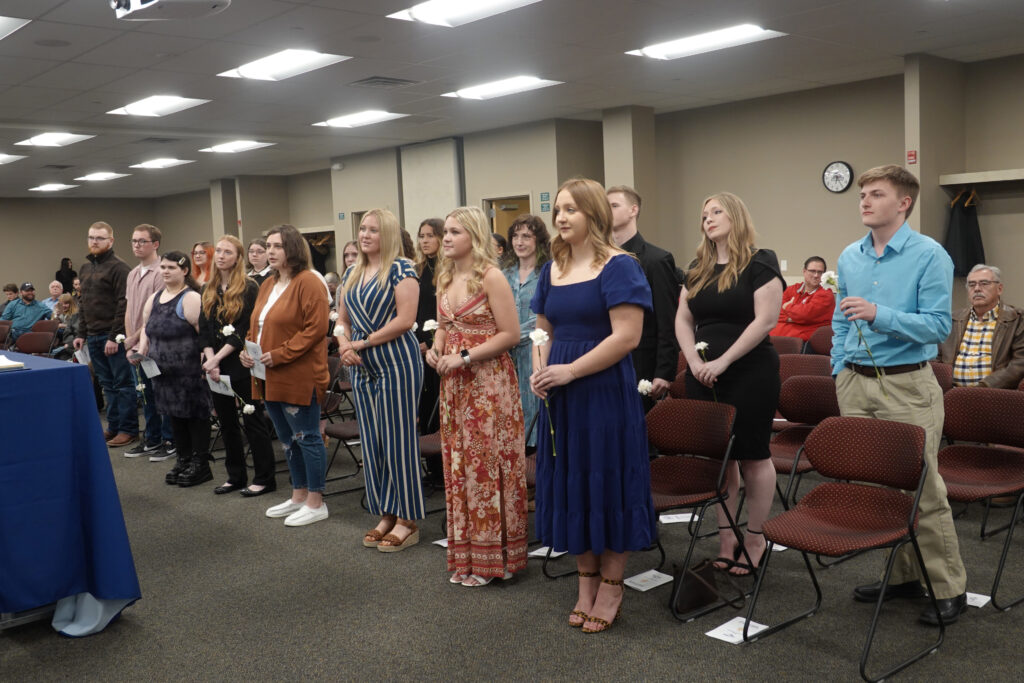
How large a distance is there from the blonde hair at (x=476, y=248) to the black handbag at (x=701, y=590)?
1.45m

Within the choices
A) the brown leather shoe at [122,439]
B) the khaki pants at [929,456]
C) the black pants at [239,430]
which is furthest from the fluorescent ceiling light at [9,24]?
the khaki pants at [929,456]

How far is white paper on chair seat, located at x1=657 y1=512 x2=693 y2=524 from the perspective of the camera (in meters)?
4.49

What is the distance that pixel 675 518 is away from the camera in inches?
179

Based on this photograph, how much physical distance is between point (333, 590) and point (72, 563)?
104 centimetres

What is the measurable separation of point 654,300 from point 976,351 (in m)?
2.28

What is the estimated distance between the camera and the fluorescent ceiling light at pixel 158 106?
941 cm

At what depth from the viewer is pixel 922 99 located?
27.2 ft

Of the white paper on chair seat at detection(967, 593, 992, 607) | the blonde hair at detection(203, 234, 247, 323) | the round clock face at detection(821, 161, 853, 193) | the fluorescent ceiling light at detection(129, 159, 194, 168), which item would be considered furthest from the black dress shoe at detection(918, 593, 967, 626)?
the fluorescent ceiling light at detection(129, 159, 194, 168)

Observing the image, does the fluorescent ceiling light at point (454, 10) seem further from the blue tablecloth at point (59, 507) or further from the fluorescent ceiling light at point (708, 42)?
the blue tablecloth at point (59, 507)

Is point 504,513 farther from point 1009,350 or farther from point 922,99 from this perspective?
point 922,99

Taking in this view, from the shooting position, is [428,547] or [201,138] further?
[201,138]

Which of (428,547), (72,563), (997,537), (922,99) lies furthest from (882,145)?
(72,563)

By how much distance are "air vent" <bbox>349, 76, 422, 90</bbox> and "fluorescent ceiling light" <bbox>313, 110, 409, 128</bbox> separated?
1532 mm

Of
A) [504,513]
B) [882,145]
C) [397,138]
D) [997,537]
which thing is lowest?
[997,537]
